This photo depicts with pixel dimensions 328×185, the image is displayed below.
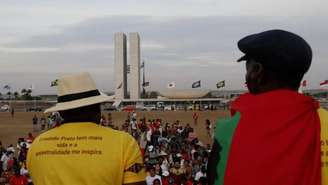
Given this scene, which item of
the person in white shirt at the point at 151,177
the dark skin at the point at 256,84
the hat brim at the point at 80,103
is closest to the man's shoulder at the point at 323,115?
the dark skin at the point at 256,84

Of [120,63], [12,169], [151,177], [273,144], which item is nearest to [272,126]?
[273,144]

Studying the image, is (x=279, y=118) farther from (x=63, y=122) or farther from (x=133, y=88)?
(x=133, y=88)

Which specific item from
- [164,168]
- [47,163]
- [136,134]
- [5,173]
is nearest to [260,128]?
[47,163]

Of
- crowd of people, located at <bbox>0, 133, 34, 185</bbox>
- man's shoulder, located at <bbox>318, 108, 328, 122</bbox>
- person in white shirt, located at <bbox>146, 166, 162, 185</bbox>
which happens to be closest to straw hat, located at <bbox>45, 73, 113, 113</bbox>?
man's shoulder, located at <bbox>318, 108, 328, 122</bbox>

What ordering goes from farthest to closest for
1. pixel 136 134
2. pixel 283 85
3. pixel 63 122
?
pixel 136 134, pixel 63 122, pixel 283 85

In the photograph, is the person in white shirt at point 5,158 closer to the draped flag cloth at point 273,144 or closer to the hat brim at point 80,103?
the hat brim at point 80,103

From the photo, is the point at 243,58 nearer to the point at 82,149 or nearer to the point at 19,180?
the point at 82,149

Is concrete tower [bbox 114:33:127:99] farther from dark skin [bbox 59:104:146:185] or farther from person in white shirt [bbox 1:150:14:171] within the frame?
dark skin [bbox 59:104:146:185]

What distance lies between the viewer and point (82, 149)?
2467 mm

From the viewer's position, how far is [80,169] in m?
2.45

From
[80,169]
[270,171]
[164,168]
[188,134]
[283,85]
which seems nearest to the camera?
[270,171]

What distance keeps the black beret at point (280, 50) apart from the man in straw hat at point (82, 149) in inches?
36.5

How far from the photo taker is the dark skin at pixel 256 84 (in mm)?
1746

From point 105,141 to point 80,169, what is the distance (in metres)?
0.17
